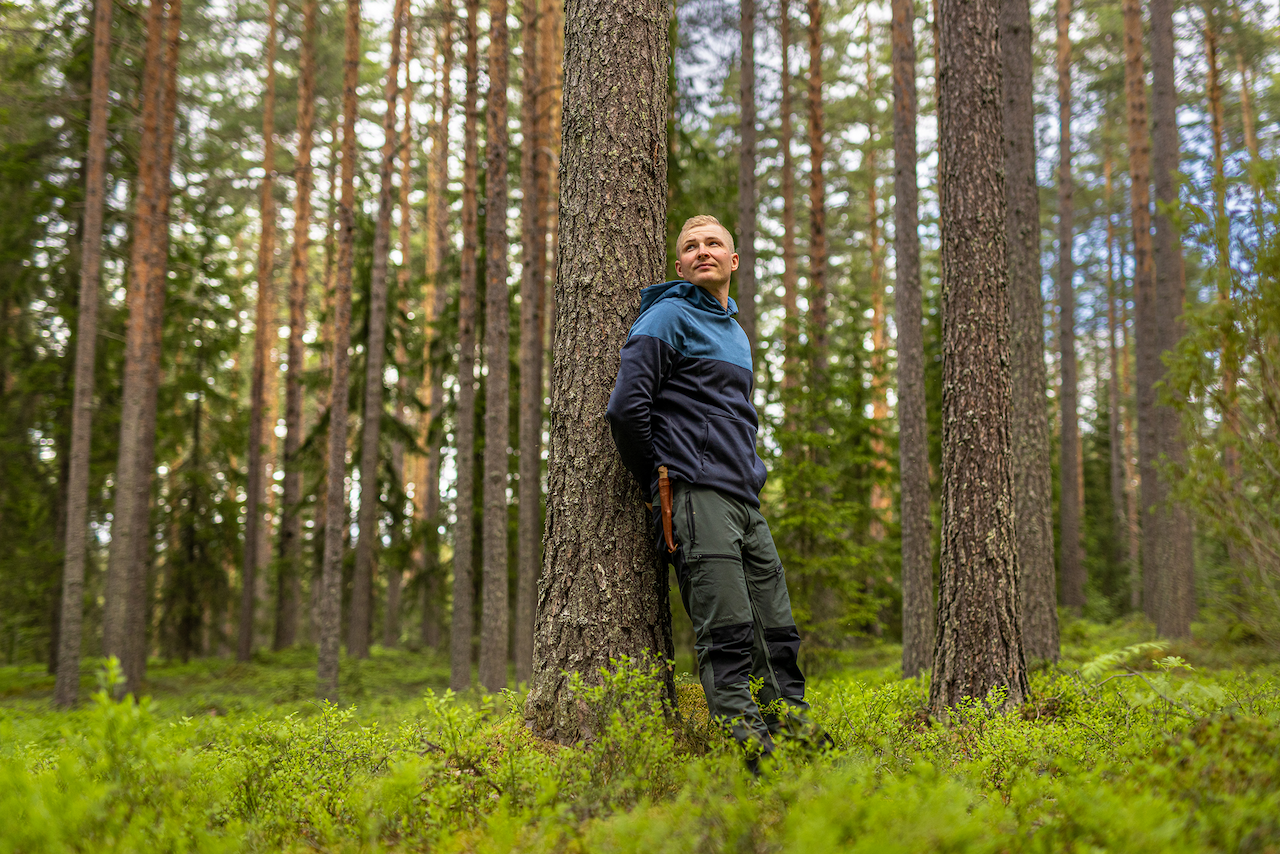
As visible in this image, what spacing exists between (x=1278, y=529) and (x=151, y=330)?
15039 mm

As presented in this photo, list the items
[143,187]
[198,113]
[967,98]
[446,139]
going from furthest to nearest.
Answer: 1. [446,139]
2. [198,113]
3. [143,187]
4. [967,98]

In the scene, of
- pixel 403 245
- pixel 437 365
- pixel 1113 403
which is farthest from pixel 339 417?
pixel 1113 403

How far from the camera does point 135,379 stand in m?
11.8

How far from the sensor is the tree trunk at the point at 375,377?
43.9 ft

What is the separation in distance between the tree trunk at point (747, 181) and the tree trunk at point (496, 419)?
3.75 meters

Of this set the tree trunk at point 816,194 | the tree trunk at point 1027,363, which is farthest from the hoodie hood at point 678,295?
the tree trunk at point 816,194

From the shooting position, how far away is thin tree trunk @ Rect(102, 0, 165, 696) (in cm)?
1147

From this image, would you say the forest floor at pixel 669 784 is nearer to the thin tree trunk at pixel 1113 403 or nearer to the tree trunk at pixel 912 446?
the tree trunk at pixel 912 446

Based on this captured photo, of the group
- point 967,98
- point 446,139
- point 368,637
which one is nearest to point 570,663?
point 967,98

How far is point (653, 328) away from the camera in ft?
11.7

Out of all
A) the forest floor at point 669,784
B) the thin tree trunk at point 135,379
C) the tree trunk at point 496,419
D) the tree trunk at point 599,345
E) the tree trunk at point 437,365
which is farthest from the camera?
the tree trunk at point 437,365

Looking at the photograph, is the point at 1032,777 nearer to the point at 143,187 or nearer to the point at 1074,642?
the point at 1074,642

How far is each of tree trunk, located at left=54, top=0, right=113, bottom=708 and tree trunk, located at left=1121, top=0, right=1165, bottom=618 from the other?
16952 millimetres

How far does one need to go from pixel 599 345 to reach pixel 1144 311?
14544 mm
